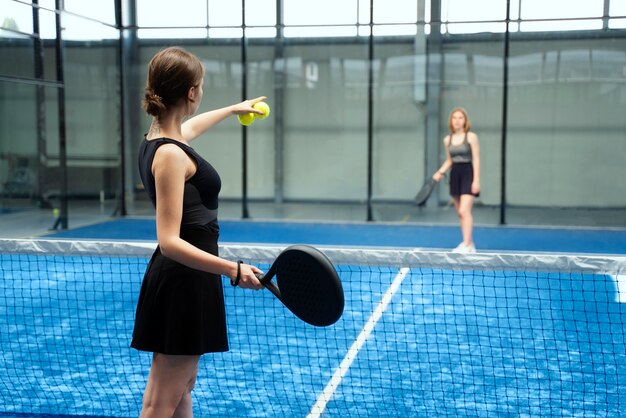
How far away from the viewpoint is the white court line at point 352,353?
407 cm

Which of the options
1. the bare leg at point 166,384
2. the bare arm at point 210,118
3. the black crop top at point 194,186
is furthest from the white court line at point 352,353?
the black crop top at point 194,186

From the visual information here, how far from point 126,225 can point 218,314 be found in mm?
10826

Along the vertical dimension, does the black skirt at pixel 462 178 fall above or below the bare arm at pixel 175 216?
below

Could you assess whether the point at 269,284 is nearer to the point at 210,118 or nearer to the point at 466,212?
the point at 210,118

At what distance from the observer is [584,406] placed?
13.3 ft

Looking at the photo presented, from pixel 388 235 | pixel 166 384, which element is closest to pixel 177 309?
pixel 166 384

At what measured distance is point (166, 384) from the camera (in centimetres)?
255

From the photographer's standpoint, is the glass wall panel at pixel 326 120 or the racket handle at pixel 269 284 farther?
the glass wall panel at pixel 326 120

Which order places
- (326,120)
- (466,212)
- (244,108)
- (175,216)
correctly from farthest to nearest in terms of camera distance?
1. (326,120)
2. (466,212)
3. (244,108)
4. (175,216)

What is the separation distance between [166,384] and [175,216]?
0.58m

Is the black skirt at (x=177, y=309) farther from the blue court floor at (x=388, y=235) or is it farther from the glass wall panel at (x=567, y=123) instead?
the glass wall panel at (x=567, y=123)

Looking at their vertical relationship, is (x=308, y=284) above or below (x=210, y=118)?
below

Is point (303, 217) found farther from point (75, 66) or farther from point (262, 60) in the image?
point (75, 66)

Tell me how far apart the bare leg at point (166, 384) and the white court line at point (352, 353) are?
1.47 m
